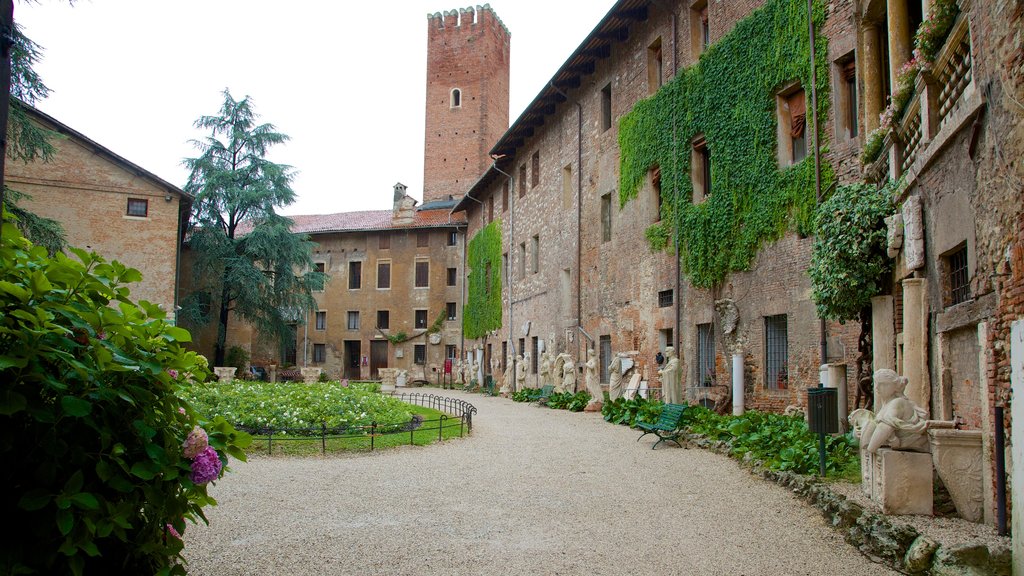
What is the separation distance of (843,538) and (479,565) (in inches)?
120

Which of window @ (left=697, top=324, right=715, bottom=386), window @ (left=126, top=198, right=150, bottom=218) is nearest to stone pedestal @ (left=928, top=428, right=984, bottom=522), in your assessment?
window @ (left=697, top=324, right=715, bottom=386)

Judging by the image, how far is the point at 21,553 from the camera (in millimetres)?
3232

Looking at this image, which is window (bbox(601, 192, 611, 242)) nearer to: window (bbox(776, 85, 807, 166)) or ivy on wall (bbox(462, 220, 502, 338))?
window (bbox(776, 85, 807, 166))

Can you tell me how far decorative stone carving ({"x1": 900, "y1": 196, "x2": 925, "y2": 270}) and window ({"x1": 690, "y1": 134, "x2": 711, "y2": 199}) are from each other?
31.3 ft

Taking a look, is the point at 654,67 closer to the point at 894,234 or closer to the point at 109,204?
the point at 894,234

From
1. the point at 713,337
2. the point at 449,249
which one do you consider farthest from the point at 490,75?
the point at 713,337

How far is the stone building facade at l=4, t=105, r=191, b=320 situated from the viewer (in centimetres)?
2750

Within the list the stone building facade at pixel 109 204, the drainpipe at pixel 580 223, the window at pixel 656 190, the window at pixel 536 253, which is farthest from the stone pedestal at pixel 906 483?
the stone building facade at pixel 109 204

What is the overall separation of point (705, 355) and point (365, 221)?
30749mm

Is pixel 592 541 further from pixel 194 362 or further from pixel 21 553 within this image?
pixel 21 553

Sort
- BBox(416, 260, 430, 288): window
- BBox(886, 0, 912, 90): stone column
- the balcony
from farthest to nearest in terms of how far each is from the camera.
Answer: BBox(416, 260, 430, 288): window < BBox(886, 0, 912, 90): stone column < the balcony

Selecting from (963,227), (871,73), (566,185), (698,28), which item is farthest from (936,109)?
(566,185)

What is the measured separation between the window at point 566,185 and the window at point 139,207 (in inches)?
624

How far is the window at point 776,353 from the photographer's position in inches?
594
